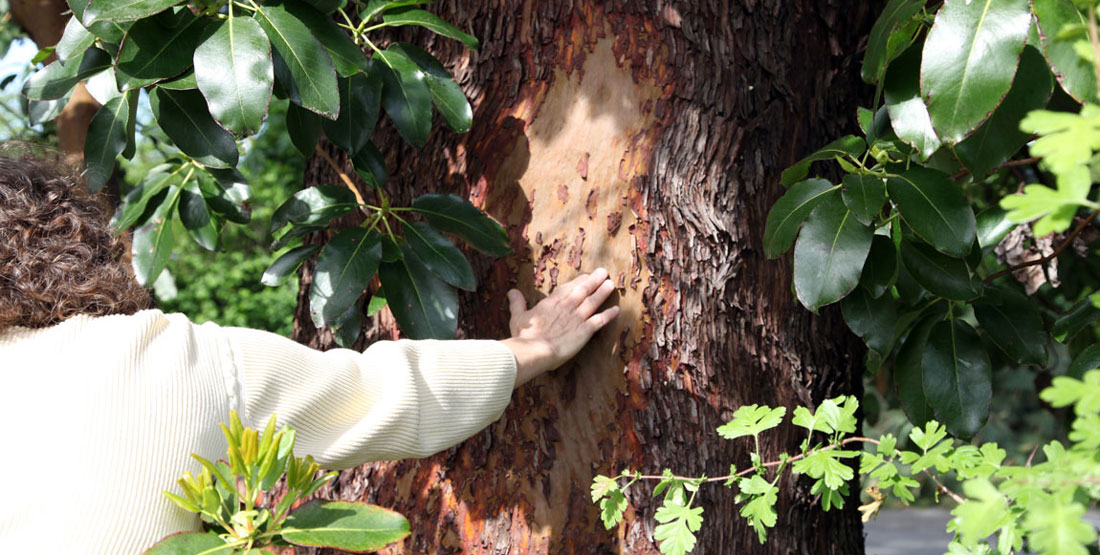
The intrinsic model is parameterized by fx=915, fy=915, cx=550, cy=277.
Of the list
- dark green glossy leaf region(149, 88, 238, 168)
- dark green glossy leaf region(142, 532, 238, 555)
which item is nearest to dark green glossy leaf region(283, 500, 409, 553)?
dark green glossy leaf region(142, 532, 238, 555)

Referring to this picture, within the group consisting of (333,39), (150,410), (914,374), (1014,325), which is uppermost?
(333,39)

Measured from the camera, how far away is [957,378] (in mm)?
1579

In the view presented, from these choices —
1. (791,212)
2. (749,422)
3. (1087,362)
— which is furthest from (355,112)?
(1087,362)

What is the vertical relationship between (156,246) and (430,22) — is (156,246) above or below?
below

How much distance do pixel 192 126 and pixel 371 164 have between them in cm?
36

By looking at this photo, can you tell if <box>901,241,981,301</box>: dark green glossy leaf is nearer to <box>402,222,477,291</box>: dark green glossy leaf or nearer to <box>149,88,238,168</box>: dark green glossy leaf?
<box>402,222,477,291</box>: dark green glossy leaf

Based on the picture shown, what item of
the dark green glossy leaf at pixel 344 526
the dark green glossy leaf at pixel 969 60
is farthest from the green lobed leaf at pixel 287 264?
the dark green glossy leaf at pixel 969 60

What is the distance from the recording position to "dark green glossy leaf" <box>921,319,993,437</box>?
60.9 inches

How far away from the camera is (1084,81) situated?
41.0 inches

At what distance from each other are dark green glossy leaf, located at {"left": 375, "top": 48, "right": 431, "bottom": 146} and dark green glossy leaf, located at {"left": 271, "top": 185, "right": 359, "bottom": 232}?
24 cm

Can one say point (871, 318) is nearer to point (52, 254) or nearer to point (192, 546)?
point (192, 546)

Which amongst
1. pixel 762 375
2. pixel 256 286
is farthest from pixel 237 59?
pixel 256 286

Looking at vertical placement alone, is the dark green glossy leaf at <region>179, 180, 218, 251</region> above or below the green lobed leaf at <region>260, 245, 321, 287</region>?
above

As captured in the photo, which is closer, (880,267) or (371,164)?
(880,267)
